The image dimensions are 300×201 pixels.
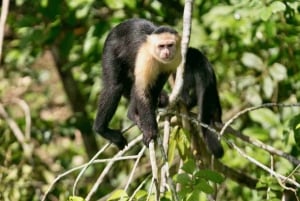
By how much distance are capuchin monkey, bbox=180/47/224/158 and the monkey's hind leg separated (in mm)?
379

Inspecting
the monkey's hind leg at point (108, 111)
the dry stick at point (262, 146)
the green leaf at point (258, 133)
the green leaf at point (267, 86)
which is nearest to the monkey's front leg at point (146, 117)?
the monkey's hind leg at point (108, 111)

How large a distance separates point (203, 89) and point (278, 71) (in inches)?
25.4

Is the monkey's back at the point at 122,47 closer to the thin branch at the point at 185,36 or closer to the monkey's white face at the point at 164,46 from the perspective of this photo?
the monkey's white face at the point at 164,46

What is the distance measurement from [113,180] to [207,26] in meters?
1.65

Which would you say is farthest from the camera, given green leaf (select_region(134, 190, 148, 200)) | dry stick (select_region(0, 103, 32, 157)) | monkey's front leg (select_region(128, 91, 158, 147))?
dry stick (select_region(0, 103, 32, 157))

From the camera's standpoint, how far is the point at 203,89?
4.05m

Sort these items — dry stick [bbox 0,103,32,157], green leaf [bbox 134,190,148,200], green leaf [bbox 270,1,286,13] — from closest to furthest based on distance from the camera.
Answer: green leaf [bbox 134,190,148,200]
green leaf [bbox 270,1,286,13]
dry stick [bbox 0,103,32,157]

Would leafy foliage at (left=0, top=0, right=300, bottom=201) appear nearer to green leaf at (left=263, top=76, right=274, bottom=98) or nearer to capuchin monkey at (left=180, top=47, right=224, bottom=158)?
green leaf at (left=263, top=76, right=274, bottom=98)

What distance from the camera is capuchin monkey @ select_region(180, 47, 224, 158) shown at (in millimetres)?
4016

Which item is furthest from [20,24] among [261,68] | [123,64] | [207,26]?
[261,68]

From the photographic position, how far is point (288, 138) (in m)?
3.81

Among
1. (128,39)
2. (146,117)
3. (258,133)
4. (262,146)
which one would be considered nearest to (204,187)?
(262,146)

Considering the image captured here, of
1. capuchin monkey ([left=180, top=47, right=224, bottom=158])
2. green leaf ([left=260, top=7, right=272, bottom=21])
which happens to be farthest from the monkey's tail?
green leaf ([left=260, top=7, right=272, bottom=21])

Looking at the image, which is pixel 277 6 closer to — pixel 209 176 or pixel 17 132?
pixel 209 176
